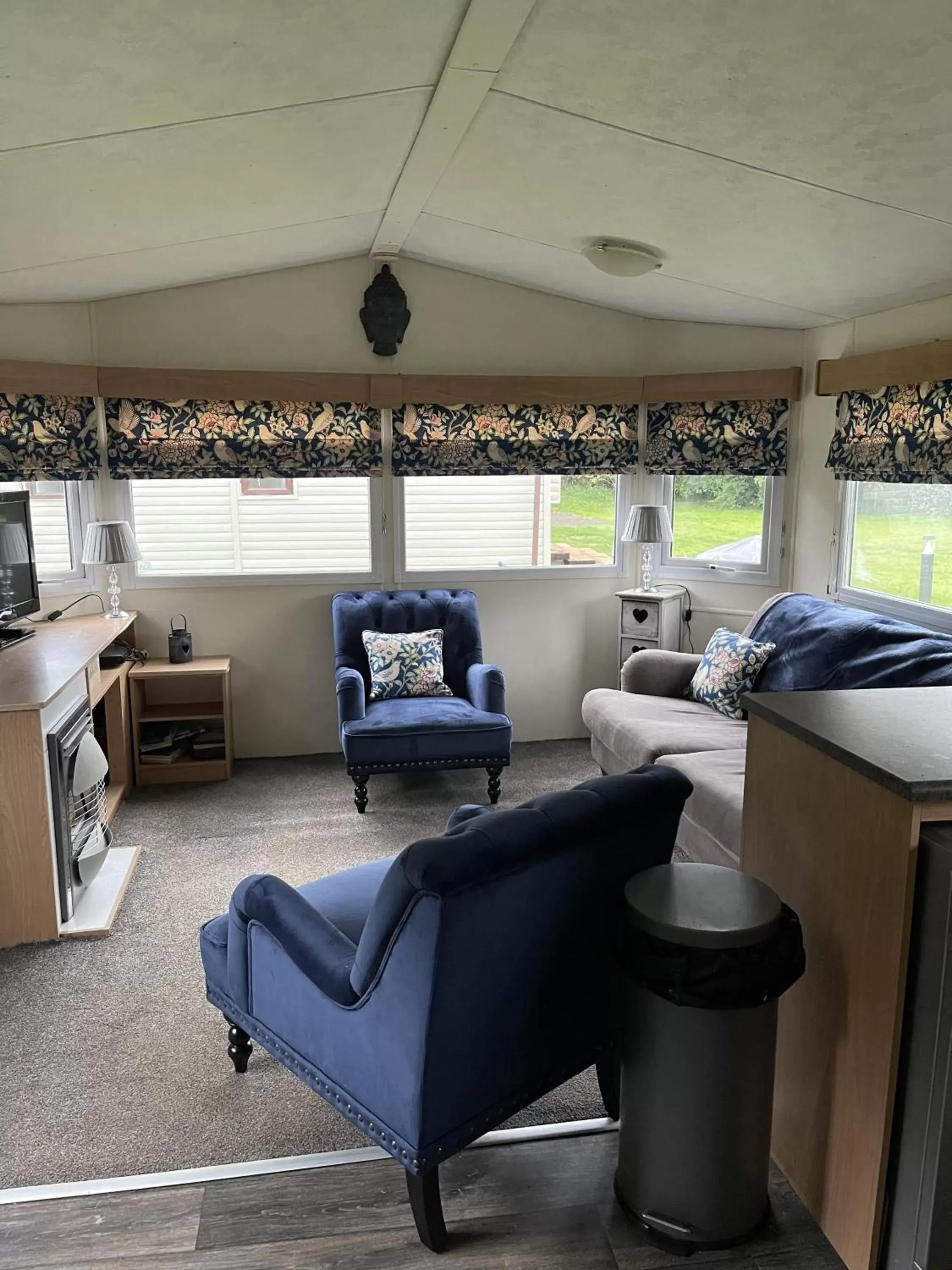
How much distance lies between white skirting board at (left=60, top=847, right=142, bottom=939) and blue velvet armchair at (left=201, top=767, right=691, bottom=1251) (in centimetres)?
121

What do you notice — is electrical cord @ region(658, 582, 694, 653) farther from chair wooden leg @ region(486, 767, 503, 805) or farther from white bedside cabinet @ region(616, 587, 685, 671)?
chair wooden leg @ region(486, 767, 503, 805)

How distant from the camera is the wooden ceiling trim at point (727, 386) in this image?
15.4ft

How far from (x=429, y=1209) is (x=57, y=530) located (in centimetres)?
382

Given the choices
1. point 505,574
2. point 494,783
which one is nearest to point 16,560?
point 494,783

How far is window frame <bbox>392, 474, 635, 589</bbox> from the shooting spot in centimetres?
508

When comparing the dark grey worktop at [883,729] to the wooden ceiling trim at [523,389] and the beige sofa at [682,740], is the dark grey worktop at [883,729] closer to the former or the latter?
the beige sofa at [682,740]

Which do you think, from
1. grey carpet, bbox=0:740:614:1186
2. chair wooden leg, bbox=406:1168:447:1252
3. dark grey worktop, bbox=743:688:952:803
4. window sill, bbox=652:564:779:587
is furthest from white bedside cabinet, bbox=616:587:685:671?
chair wooden leg, bbox=406:1168:447:1252

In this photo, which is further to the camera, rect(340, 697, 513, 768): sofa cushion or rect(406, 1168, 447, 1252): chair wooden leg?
rect(340, 697, 513, 768): sofa cushion

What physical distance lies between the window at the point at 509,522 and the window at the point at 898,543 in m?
1.33

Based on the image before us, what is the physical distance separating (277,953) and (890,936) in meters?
1.22

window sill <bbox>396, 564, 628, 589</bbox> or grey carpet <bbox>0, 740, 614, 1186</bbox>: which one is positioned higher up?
window sill <bbox>396, 564, 628, 589</bbox>

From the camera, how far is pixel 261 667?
16.4 feet

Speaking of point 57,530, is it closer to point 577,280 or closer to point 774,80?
point 577,280

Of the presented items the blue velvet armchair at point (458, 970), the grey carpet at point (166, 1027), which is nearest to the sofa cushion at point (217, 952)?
the blue velvet armchair at point (458, 970)
